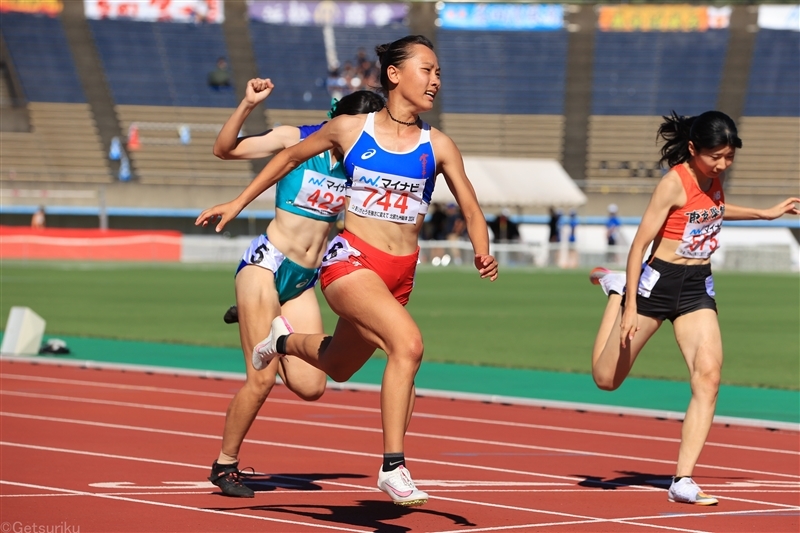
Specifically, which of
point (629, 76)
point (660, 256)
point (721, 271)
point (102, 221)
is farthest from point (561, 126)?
point (660, 256)

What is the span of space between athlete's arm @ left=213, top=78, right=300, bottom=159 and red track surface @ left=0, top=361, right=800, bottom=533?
186 centimetres

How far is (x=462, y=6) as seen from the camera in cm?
5472

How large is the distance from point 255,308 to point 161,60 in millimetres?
46918

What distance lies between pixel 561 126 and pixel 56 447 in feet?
145

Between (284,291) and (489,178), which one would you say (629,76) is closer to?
(489,178)

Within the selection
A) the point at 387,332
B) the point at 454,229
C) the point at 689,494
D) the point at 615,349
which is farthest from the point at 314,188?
the point at 454,229

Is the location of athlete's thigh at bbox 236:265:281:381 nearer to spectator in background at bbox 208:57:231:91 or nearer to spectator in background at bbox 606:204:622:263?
spectator in background at bbox 606:204:622:263

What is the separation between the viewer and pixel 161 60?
52469mm

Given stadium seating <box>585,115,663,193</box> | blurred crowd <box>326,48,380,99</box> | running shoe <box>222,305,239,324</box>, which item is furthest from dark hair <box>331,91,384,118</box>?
blurred crowd <box>326,48,380,99</box>

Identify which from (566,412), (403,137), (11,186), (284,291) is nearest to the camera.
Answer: (403,137)

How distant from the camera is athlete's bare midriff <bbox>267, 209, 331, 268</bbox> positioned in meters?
7.46

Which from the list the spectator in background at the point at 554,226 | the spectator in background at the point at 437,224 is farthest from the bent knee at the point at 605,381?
the spectator in background at the point at 437,224

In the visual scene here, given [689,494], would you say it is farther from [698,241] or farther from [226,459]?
[226,459]

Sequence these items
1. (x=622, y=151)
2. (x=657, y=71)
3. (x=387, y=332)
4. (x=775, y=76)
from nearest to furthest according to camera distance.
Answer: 1. (x=387, y=332)
2. (x=622, y=151)
3. (x=775, y=76)
4. (x=657, y=71)
